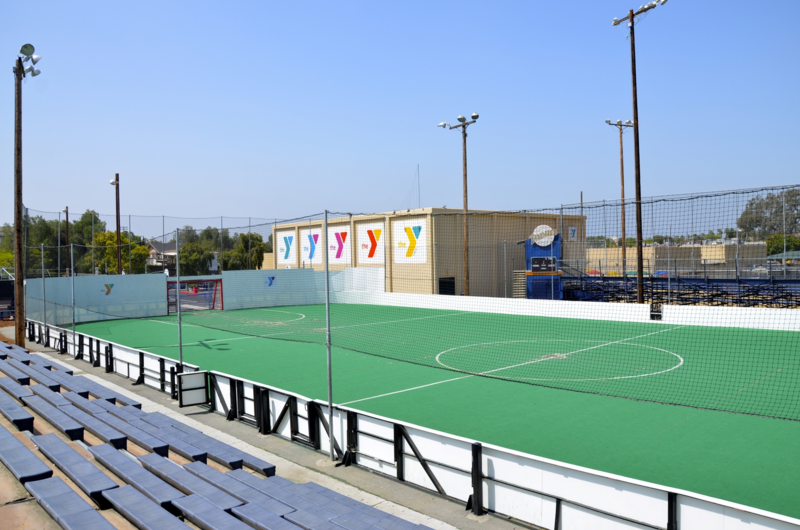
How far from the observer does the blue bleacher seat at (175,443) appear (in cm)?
620

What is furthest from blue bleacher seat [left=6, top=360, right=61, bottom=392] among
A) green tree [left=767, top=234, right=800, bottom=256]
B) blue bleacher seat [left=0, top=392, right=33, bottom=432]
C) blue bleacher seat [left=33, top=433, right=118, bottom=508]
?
green tree [left=767, top=234, right=800, bottom=256]

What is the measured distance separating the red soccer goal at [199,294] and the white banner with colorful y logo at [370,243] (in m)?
9.37

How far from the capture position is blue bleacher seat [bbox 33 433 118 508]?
487cm

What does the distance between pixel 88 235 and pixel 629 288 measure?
3766cm

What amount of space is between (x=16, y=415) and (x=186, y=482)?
3350mm

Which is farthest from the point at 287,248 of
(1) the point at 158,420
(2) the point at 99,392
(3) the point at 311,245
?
(1) the point at 158,420

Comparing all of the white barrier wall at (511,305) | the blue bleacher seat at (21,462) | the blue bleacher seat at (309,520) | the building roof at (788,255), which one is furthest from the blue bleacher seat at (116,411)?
the building roof at (788,255)

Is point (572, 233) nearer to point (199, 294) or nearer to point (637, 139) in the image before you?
point (637, 139)

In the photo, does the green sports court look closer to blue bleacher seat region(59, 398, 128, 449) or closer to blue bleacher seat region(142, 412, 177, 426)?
blue bleacher seat region(142, 412, 177, 426)

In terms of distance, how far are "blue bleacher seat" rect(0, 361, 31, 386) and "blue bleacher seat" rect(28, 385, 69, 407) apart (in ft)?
2.32

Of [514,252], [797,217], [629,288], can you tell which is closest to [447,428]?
[797,217]

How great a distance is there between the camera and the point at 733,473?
6879 millimetres

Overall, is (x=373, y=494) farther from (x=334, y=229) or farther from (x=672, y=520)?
(x=334, y=229)

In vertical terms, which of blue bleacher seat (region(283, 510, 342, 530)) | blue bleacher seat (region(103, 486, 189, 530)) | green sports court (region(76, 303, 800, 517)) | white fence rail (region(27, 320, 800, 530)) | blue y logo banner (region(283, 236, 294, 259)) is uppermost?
blue y logo banner (region(283, 236, 294, 259))
